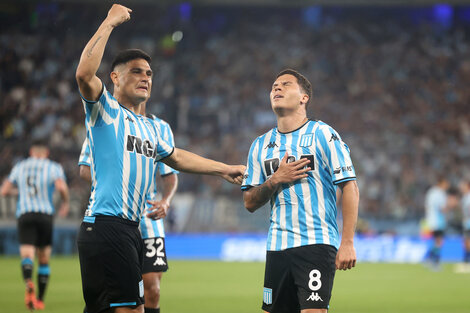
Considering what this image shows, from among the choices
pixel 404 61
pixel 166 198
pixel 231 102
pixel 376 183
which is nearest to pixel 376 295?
pixel 166 198

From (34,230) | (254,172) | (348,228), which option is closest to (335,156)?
(348,228)

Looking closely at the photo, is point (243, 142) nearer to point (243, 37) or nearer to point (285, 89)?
point (243, 37)

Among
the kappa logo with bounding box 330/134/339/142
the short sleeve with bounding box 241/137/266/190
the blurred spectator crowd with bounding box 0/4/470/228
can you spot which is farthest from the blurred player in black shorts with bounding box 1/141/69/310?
the blurred spectator crowd with bounding box 0/4/470/228

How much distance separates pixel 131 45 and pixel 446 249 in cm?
1568

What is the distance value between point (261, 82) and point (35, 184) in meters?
19.2

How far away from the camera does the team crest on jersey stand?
544cm

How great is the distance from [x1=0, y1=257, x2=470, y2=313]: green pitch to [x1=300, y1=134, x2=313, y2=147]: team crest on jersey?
5.20m

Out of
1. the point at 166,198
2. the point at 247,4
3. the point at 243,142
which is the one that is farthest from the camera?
the point at 247,4

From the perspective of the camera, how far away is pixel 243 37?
1260 inches

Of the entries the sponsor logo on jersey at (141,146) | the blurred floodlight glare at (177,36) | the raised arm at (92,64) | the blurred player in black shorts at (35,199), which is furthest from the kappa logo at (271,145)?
the blurred floodlight glare at (177,36)

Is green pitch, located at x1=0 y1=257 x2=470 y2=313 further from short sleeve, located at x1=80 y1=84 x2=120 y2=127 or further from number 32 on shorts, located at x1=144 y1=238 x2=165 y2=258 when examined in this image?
short sleeve, located at x1=80 y1=84 x2=120 y2=127

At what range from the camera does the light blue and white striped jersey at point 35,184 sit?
11203 mm

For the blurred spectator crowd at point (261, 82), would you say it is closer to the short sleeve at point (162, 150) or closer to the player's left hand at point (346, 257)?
the short sleeve at point (162, 150)

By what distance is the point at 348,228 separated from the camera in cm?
511
